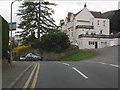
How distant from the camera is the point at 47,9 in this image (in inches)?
3565

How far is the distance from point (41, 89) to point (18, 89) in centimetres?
99

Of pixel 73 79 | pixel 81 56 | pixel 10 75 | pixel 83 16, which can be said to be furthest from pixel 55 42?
pixel 73 79

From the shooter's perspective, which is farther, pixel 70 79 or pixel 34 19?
pixel 34 19

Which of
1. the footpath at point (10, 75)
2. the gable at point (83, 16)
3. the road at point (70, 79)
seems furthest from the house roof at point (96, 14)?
the road at point (70, 79)

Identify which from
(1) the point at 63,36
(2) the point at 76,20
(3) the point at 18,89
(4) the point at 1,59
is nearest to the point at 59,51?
(1) the point at 63,36

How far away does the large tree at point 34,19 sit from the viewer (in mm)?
88438

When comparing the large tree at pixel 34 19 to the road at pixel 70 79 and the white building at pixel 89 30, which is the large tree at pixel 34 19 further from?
the road at pixel 70 79

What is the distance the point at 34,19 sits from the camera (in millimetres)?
89188

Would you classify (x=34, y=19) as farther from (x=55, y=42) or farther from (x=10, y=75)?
(x=10, y=75)

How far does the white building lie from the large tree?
10.6 meters

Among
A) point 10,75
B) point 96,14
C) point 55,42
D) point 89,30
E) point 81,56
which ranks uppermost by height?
point 96,14

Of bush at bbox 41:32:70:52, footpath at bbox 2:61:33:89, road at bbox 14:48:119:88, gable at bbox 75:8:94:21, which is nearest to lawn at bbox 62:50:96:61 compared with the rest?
bush at bbox 41:32:70:52

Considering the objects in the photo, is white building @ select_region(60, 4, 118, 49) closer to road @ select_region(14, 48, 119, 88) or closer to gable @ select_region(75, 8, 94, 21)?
gable @ select_region(75, 8, 94, 21)

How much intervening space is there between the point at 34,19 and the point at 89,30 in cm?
1955
